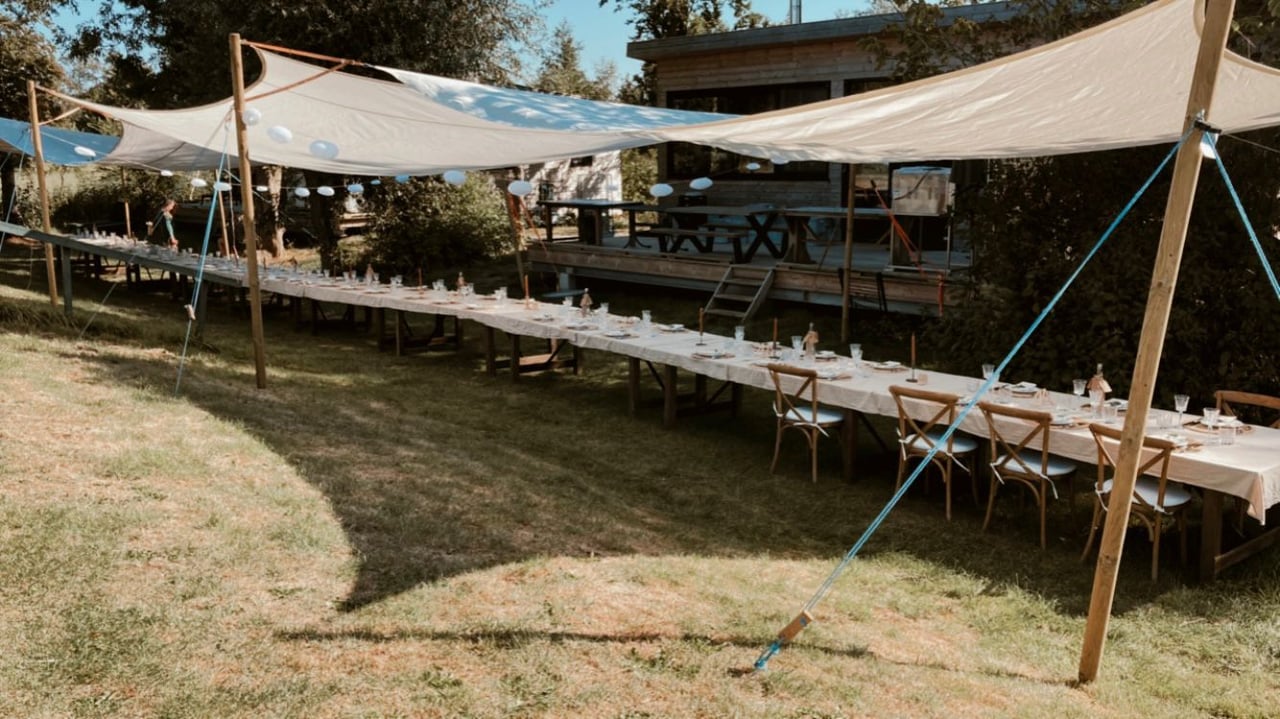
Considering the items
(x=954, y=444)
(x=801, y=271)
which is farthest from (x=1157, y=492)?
(x=801, y=271)

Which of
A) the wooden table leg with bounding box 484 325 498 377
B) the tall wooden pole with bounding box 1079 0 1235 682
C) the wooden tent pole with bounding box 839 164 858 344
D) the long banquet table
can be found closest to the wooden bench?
the wooden tent pole with bounding box 839 164 858 344

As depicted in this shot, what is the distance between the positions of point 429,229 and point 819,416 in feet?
39.3

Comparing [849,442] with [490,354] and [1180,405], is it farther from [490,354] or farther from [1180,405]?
[490,354]

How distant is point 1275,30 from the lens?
6992 mm

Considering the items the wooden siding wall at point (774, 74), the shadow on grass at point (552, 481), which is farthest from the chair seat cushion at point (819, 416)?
the wooden siding wall at point (774, 74)

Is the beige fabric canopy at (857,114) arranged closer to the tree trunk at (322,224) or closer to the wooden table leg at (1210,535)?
the wooden table leg at (1210,535)

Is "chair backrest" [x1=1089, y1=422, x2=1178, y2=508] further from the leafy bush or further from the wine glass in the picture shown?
the leafy bush

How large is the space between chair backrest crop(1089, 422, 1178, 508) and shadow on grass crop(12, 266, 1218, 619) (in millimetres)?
525

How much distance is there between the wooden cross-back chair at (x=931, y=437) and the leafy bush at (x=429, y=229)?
12628 millimetres

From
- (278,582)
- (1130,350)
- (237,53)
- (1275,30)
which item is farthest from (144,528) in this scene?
(1275,30)

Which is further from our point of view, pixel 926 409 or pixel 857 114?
pixel 926 409

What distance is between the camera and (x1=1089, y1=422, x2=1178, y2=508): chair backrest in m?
4.96

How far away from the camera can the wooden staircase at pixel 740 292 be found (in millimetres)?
12328

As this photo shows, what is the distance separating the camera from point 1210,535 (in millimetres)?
5098
